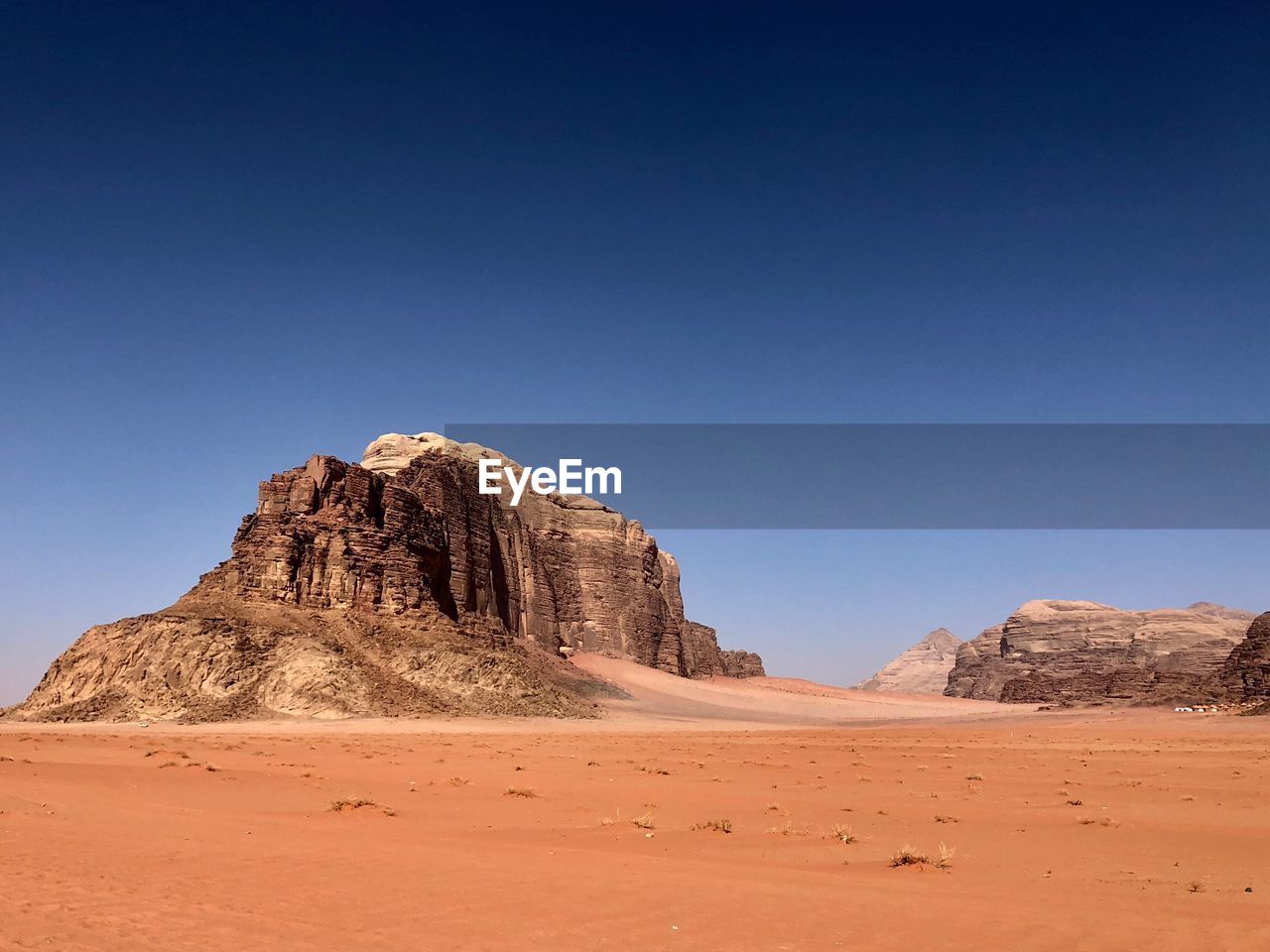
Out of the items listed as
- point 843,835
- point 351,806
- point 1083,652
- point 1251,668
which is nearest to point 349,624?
point 351,806

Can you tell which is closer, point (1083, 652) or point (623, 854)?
point (623, 854)

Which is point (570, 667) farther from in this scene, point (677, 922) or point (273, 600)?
point (677, 922)

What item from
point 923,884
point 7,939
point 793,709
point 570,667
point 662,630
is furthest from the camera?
point 662,630

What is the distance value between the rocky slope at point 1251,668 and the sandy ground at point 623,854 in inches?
1888

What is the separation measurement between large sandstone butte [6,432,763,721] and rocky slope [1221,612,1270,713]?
49.9m

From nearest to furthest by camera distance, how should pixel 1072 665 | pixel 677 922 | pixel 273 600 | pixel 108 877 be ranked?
pixel 677 922, pixel 108 877, pixel 273 600, pixel 1072 665

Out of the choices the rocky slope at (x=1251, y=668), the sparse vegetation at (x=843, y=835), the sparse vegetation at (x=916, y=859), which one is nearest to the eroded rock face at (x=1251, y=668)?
the rocky slope at (x=1251, y=668)

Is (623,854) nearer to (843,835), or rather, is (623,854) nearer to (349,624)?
(843,835)

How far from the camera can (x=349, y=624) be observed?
57.8 m

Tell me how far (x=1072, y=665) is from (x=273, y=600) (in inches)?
4603

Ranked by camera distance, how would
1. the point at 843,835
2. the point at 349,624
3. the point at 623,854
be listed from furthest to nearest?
the point at 349,624, the point at 843,835, the point at 623,854

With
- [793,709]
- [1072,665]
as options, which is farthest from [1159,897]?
[1072,665]

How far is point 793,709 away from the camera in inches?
3804

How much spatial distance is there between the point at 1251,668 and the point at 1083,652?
68.4m
